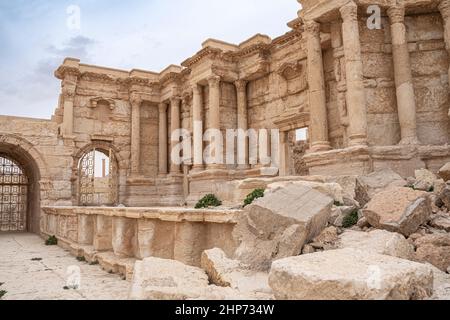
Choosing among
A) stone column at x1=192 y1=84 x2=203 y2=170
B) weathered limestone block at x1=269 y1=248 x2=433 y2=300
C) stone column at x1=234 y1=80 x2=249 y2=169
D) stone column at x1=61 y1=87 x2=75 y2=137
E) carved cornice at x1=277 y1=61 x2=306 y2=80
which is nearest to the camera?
weathered limestone block at x1=269 y1=248 x2=433 y2=300

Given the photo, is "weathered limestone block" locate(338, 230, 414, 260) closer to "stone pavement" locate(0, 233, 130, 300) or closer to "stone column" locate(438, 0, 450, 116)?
"stone pavement" locate(0, 233, 130, 300)

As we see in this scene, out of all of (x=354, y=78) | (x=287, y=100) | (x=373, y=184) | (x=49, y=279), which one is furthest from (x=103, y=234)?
(x=287, y=100)

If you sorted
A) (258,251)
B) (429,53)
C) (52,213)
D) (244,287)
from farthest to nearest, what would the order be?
(52,213)
(429,53)
(258,251)
(244,287)

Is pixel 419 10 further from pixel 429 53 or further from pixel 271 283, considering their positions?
pixel 271 283

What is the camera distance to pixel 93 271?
7.00 metres

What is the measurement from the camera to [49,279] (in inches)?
245

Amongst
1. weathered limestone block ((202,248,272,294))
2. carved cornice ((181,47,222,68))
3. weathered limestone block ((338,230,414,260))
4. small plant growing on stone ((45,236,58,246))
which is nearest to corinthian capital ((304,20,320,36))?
carved cornice ((181,47,222,68))

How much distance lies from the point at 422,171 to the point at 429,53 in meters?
4.36

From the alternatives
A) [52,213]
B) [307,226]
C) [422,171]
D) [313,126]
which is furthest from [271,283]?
[52,213]

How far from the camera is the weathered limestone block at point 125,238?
7125 millimetres

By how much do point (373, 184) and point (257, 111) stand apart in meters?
9.62

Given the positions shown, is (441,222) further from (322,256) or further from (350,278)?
(350,278)

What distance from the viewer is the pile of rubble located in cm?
255

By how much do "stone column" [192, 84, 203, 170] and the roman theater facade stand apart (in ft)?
0.19
